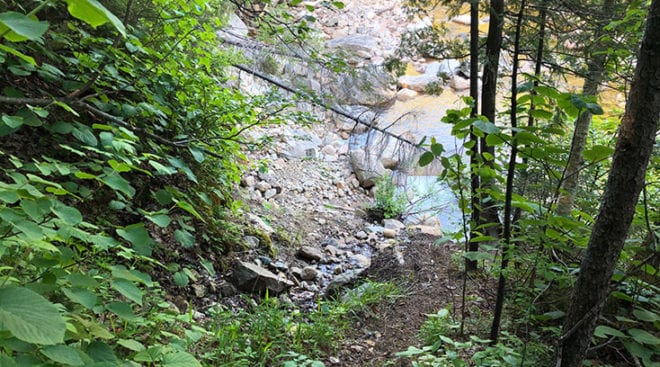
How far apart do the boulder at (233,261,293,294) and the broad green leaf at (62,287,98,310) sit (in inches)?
92.9

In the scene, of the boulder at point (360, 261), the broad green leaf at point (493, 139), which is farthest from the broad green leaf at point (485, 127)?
the boulder at point (360, 261)

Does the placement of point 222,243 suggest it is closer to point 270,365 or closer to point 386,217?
point 270,365

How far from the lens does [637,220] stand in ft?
5.29

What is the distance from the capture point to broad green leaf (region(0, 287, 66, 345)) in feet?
1.92

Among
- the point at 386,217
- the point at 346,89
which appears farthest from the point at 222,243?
the point at 386,217

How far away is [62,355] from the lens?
730 millimetres

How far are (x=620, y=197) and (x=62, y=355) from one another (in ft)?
4.83

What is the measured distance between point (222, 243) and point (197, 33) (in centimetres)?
181

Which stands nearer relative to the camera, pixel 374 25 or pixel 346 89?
pixel 346 89

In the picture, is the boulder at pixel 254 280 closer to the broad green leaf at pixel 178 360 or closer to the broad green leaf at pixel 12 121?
the broad green leaf at pixel 178 360

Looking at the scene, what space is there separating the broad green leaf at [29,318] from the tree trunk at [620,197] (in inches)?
54.2

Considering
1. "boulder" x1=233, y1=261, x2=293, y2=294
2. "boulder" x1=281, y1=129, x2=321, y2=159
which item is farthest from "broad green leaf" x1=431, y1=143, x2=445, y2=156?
"boulder" x1=281, y1=129, x2=321, y2=159

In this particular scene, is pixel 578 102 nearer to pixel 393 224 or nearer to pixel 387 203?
pixel 393 224

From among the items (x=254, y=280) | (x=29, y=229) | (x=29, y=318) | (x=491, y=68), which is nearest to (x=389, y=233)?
(x=254, y=280)
